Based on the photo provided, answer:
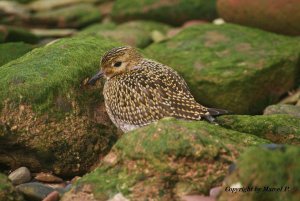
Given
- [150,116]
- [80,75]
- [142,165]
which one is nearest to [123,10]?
[80,75]

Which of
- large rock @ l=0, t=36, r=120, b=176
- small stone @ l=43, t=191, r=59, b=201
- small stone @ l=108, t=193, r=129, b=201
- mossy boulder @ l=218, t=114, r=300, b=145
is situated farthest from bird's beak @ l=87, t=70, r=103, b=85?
small stone @ l=108, t=193, r=129, b=201

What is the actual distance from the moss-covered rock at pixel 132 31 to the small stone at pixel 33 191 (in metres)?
5.53

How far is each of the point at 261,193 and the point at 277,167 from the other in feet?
0.93

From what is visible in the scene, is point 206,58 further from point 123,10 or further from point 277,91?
point 123,10

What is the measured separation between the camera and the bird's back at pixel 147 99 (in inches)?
352

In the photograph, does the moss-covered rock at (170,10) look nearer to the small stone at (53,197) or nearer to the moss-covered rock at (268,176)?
the small stone at (53,197)

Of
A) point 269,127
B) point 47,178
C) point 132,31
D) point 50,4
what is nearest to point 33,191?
point 47,178

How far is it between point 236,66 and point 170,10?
14.8ft

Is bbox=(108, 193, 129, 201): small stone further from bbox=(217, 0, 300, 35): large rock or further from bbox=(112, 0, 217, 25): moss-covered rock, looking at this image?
bbox=(112, 0, 217, 25): moss-covered rock

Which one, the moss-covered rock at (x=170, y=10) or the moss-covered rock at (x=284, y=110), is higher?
the moss-covered rock at (x=170, y=10)

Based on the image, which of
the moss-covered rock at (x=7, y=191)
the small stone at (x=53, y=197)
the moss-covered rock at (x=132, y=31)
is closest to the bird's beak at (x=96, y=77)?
the small stone at (x=53, y=197)

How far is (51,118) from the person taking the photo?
30.6ft

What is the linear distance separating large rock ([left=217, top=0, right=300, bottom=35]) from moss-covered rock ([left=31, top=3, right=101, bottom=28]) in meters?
4.54

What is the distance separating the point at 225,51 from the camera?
12.7m
